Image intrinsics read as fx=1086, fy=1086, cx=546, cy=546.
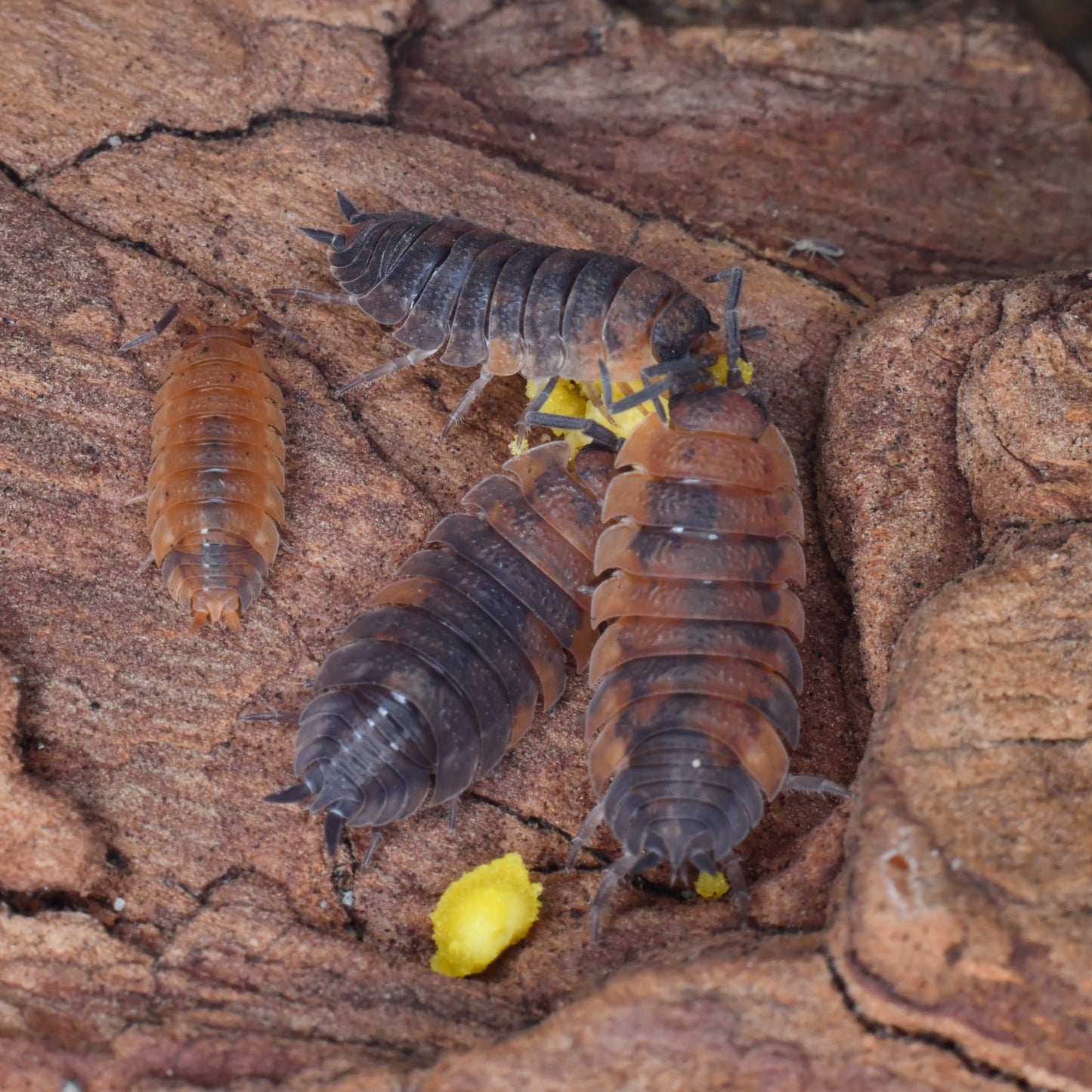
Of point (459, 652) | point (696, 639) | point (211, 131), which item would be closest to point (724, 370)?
point (696, 639)

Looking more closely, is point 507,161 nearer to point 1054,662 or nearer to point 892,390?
point 892,390

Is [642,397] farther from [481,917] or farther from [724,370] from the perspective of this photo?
[481,917]

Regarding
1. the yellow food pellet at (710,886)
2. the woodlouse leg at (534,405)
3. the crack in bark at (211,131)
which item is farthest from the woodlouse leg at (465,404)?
the yellow food pellet at (710,886)

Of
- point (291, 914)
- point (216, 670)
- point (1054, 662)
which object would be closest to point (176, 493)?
point (216, 670)

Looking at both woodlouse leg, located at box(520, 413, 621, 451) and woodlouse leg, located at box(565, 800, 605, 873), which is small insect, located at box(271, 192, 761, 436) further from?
woodlouse leg, located at box(565, 800, 605, 873)

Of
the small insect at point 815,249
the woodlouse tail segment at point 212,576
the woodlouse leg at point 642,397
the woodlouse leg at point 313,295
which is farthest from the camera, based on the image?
the small insect at point 815,249

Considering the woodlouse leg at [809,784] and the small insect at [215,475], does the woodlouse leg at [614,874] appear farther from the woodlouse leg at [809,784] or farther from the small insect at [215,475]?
the small insect at [215,475]
